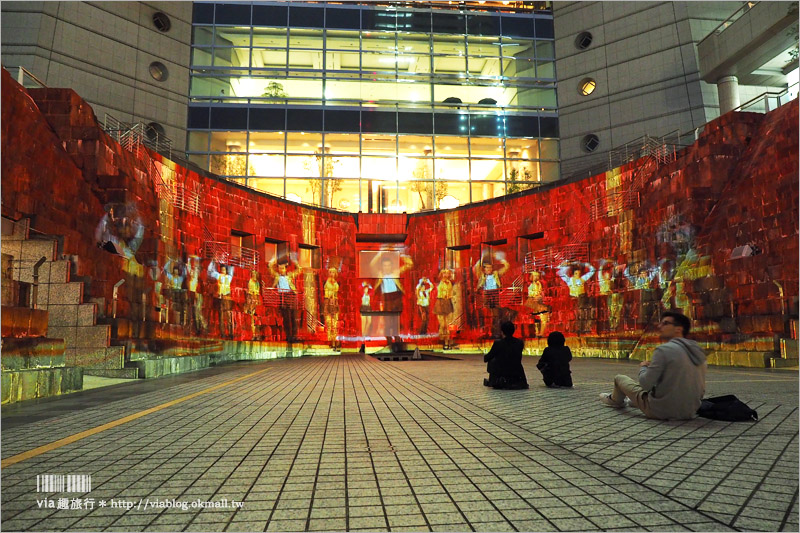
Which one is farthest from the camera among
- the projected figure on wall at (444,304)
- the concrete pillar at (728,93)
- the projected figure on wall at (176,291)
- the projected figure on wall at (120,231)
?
the projected figure on wall at (444,304)

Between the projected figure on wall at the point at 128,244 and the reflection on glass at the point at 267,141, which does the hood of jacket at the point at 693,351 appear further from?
the reflection on glass at the point at 267,141

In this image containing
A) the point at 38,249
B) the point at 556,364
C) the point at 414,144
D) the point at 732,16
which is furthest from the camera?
the point at 414,144

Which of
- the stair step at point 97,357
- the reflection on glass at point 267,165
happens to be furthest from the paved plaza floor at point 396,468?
the reflection on glass at point 267,165

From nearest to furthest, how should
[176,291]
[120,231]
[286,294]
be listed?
[120,231] < [176,291] < [286,294]

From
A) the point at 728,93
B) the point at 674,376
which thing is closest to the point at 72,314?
the point at 674,376

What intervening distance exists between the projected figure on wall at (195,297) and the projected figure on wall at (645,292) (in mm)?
16060

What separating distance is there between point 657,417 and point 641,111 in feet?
92.6

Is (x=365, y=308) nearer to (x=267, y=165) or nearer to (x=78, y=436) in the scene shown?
(x=267, y=165)

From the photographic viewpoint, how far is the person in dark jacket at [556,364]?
29.7 ft

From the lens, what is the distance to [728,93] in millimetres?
26219

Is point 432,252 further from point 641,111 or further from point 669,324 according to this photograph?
point 669,324

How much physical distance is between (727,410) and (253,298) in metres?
21.2

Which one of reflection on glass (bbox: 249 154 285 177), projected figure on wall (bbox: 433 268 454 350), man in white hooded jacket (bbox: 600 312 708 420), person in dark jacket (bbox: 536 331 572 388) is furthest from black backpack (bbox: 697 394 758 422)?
reflection on glass (bbox: 249 154 285 177)

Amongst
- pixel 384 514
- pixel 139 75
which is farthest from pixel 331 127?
pixel 384 514
